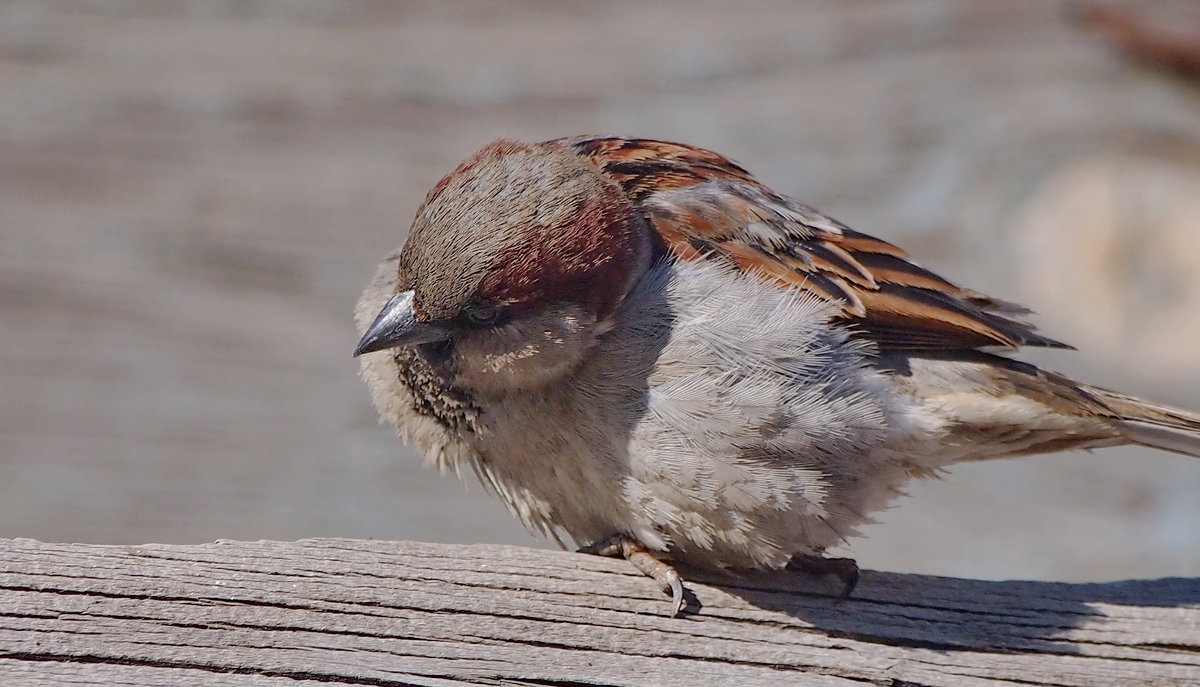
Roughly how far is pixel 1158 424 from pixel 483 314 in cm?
97

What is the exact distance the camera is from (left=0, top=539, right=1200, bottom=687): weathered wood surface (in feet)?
4.17

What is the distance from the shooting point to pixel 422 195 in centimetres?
267

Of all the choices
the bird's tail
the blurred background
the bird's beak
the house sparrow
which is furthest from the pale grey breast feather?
the blurred background

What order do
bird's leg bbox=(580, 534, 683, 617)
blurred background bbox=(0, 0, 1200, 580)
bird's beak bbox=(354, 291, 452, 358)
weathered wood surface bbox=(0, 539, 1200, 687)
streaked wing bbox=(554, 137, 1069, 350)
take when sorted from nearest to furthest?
weathered wood surface bbox=(0, 539, 1200, 687), bird's leg bbox=(580, 534, 683, 617), bird's beak bbox=(354, 291, 452, 358), streaked wing bbox=(554, 137, 1069, 350), blurred background bbox=(0, 0, 1200, 580)

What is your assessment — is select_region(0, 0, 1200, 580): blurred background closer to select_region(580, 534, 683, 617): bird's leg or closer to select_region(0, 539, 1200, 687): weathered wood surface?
select_region(580, 534, 683, 617): bird's leg

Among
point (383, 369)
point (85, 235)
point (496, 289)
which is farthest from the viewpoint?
point (85, 235)

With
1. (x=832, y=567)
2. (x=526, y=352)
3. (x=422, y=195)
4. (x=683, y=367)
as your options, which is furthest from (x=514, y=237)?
(x=422, y=195)

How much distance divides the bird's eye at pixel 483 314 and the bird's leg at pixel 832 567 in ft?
1.73

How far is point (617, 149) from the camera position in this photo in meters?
1.92

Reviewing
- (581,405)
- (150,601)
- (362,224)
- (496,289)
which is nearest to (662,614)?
(581,405)

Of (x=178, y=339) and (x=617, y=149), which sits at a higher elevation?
(x=178, y=339)

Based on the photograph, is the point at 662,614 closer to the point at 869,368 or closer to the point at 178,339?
the point at 869,368

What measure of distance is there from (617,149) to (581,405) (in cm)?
42

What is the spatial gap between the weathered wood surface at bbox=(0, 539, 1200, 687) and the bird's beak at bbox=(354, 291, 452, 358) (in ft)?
1.00
